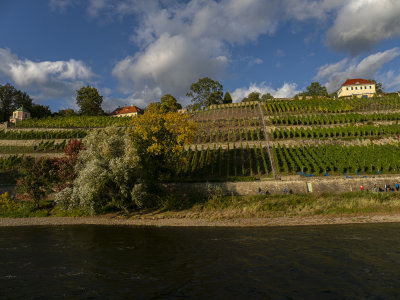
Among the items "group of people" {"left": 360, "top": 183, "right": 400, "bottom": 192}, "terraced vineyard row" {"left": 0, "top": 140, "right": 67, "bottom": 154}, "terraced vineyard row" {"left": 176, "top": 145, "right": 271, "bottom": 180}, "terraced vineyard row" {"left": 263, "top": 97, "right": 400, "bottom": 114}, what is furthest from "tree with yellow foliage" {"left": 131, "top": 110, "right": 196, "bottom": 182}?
"terraced vineyard row" {"left": 263, "top": 97, "right": 400, "bottom": 114}

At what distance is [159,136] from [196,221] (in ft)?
43.9

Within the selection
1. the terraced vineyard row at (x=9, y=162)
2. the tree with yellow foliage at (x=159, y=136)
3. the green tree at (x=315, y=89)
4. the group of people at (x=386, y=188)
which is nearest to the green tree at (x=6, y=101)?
the terraced vineyard row at (x=9, y=162)

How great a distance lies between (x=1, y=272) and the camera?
14.8 m

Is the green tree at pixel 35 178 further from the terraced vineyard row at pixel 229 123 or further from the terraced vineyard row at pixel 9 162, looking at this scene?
the terraced vineyard row at pixel 229 123

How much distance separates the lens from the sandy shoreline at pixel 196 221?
87.0 feet

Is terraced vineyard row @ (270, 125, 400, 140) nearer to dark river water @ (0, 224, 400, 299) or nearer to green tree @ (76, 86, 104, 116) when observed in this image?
dark river water @ (0, 224, 400, 299)

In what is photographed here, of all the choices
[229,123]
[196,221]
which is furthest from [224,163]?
[229,123]

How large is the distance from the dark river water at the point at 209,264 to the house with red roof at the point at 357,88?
102929mm

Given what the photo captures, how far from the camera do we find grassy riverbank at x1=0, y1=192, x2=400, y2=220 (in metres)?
29.0

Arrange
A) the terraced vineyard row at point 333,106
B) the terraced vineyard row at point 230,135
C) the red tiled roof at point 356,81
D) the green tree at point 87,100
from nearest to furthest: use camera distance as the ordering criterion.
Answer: the terraced vineyard row at point 230,135
the terraced vineyard row at point 333,106
the green tree at point 87,100
the red tiled roof at point 356,81

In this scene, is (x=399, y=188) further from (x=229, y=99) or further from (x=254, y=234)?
(x=229, y=99)

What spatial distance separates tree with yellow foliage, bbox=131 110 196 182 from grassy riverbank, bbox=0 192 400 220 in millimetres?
5610

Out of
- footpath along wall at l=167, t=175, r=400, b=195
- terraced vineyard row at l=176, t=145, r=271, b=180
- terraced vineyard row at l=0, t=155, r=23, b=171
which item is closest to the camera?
footpath along wall at l=167, t=175, r=400, b=195

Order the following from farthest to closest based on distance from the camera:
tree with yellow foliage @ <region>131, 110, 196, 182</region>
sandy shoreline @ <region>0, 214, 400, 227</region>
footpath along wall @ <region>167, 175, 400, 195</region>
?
footpath along wall @ <region>167, 175, 400, 195</region>
tree with yellow foliage @ <region>131, 110, 196, 182</region>
sandy shoreline @ <region>0, 214, 400, 227</region>
